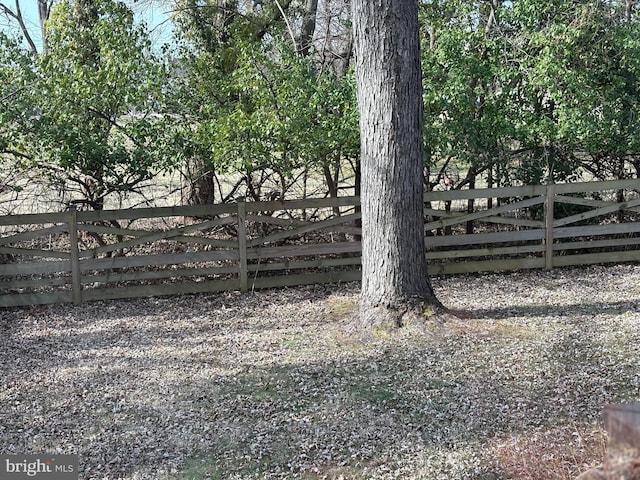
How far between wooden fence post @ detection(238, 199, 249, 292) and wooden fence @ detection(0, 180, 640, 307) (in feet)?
0.04

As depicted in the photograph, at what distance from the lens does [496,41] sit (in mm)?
9211

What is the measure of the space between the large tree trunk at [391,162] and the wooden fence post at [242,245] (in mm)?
2194

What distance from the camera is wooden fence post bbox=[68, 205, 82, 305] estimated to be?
8.30 metres

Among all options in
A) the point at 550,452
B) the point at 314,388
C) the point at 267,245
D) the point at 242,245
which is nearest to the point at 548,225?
the point at 267,245

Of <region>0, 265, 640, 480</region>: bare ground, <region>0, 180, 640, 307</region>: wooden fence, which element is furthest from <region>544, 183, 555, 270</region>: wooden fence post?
<region>0, 265, 640, 480</region>: bare ground

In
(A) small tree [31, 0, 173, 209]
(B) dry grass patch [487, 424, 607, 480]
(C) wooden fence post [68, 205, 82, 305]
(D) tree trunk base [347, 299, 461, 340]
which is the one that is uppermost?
(A) small tree [31, 0, 173, 209]

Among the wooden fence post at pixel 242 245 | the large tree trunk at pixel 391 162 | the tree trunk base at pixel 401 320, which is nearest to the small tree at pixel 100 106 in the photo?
the wooden fence post at pixel 242 245

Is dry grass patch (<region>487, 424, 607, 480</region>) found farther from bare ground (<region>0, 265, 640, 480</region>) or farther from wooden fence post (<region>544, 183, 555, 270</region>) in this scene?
wooden fence post (<region>544, 183, 555, 270</region>)

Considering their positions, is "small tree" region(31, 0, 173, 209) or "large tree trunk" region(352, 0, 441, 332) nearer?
"large tree trunk" region(352, 0, 441, 332)

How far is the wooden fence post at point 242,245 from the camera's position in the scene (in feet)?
28.5

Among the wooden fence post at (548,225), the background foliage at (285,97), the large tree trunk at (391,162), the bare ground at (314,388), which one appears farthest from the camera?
the wooden fence post at (548,225)

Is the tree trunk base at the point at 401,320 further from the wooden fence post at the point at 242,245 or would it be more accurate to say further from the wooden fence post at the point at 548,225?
the wooden fence post at the point at 548,225

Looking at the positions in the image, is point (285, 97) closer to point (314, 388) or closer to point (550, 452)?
point (314, 388)

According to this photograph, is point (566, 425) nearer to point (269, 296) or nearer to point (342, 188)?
point (269, 296)
